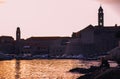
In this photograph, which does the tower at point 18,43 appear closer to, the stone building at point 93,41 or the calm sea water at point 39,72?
the stone building at point 93,41

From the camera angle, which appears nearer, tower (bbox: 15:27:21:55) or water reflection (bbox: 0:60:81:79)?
water reflection (bbox: 0:60:81:79)

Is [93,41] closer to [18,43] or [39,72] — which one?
[18,43]

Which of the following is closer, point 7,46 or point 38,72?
point 38,72

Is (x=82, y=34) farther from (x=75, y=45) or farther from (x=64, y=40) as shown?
(x=64, y=40)

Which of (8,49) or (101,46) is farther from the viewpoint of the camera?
(8,49)

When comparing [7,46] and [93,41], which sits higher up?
[93,41]

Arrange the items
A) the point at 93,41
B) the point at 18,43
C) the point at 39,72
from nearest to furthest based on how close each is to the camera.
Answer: the point at 39,72
the point at 93,41
the point at 18,43

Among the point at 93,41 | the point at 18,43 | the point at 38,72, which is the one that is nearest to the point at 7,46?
the point at 18,43

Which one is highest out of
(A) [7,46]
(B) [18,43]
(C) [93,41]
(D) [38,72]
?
(C) [93,41]

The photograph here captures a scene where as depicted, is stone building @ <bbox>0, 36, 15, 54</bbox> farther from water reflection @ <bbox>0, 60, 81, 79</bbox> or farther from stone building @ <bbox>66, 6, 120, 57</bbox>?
water reflection @ <bbox>0, 60, 81, 79</bbox>

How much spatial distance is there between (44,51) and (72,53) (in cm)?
1596

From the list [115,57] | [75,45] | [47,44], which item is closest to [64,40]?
[47,44]

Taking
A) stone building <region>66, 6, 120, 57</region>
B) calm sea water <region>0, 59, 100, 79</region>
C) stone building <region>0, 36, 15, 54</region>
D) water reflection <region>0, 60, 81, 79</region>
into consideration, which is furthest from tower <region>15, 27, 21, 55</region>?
water reflection <region>0, 60, 81, 79</region>

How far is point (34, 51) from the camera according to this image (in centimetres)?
13550
